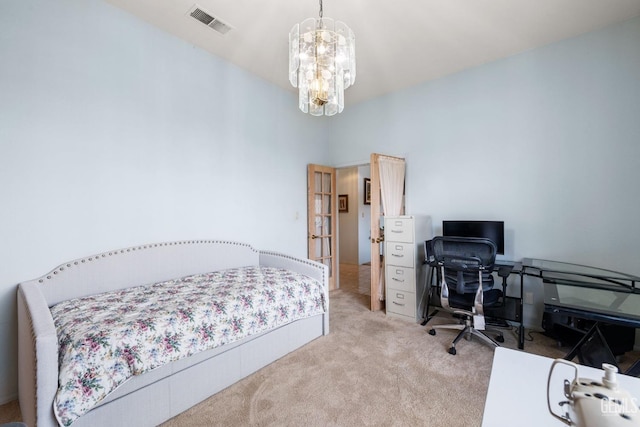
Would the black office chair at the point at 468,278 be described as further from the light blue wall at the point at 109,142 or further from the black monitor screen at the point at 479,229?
the light blue wall at the point at 109,142

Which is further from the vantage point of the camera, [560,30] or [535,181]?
[535,181]

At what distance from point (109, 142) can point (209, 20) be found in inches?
54.2

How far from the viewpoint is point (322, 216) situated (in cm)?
417

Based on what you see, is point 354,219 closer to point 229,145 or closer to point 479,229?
point 479,229

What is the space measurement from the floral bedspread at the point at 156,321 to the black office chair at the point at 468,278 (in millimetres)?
1189

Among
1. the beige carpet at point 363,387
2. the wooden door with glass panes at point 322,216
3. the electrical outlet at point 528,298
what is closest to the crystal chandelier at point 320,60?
the beige carpet at point 363,387

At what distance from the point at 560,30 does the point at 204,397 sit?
4.24 m

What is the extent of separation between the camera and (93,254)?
2.09 metres

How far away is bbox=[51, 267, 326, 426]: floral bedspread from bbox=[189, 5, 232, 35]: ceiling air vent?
92.0 inches

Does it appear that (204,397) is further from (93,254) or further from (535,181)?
(535,181)

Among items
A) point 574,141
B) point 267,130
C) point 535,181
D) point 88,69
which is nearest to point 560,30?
point 574,141

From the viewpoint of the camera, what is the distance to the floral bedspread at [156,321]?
129 centimetres

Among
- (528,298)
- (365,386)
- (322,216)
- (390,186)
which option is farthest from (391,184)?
(365,386)

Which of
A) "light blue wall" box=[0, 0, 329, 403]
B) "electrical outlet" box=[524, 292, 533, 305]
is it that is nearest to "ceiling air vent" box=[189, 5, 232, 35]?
"light blue wall" box=[0, 0, 329, 403]
